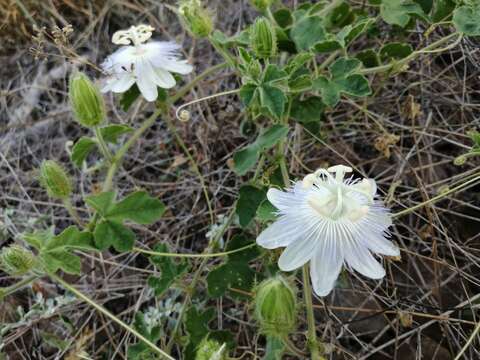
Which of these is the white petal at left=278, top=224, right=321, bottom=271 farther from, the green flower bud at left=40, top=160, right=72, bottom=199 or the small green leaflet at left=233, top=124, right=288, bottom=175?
the green flower bud at left=40, top=160, right=72, bottom=199

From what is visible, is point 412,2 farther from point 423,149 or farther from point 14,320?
point 14,320

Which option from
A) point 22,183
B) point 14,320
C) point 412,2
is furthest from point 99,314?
point 412,2

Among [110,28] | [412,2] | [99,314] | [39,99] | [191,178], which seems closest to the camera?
[412,2]

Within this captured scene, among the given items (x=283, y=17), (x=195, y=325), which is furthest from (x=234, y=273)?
(x=283, y=17)

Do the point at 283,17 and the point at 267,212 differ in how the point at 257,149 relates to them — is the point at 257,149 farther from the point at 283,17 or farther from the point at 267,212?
the point at 283,17

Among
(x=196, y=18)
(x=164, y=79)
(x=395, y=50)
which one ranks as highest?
(x=196, y=18)
